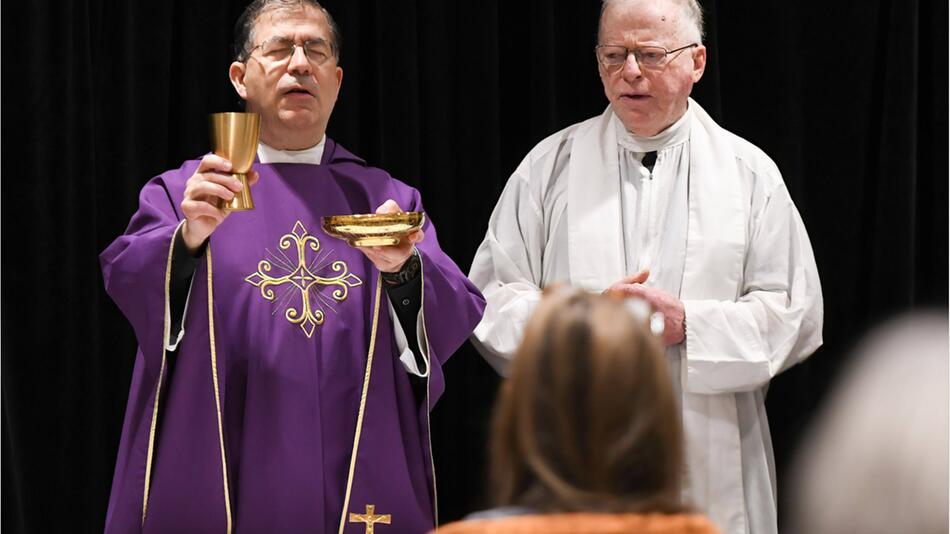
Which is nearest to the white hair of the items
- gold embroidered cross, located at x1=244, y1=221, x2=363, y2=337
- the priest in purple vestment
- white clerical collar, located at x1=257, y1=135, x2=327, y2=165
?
the priest in purple vestment

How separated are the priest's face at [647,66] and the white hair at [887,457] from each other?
103 inches

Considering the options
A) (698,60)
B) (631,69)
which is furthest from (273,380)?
(698,60)

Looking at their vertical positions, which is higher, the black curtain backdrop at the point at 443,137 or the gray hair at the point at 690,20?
the gray hair at the point at 690,20

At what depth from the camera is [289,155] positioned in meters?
4.28

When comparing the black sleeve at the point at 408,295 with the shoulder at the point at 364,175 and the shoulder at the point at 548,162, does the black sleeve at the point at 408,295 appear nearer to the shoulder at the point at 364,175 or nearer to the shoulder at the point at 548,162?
the shoulder at the point at 364,175

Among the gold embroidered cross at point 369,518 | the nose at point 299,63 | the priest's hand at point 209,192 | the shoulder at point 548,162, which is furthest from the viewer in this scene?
the shoulder at point 548,162

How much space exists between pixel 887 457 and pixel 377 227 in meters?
2.12

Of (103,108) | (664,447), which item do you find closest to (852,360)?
(103,108)

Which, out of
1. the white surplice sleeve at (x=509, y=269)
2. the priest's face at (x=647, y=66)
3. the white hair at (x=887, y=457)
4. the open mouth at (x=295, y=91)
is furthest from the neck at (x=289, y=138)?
the white hair at (x=887, y=457)

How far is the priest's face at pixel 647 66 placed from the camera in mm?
4488

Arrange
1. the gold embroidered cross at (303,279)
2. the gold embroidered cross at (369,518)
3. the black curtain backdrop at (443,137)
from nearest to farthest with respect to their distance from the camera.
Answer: the gold embroidered cross at (369,518), the gold embroidered cross at (303,279), the black curtain backdrop at (443,137)

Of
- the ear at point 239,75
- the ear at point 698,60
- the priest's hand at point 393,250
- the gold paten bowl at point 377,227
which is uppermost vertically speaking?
the ear at point 698,60

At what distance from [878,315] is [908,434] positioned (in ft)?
12.3

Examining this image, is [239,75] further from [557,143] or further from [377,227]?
[557,143]
